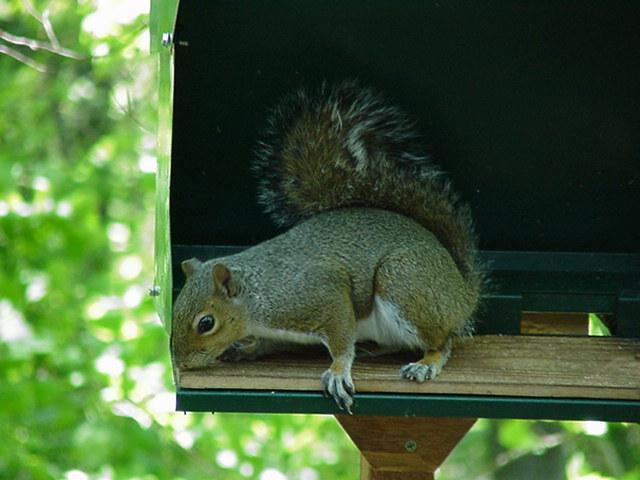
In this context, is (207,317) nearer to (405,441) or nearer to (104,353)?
(405,441)

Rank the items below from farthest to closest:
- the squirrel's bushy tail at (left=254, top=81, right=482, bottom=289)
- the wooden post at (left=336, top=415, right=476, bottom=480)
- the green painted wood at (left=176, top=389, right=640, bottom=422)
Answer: the squirrel's bushy tail at (left=254, top=81, right=482, bottom=289) → the wooden post at (left=336, top=415, right=476, bottom=480) → the green painted wood at (left=176, top=389, right=640, bottom=422)

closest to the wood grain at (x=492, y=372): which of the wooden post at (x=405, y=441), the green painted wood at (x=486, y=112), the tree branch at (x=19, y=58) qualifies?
the wooden post at (x=405, y=441)

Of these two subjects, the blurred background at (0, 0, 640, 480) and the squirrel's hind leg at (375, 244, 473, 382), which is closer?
the squirrel's hind leg at (375, 244, 473, 382)

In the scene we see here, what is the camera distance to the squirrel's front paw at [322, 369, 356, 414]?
226 cm

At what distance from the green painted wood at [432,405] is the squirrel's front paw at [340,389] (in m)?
0.02

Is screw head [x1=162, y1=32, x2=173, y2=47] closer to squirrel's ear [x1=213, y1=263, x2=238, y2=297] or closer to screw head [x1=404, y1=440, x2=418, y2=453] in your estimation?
squirrel's ear [x1=213, y1=263, x2=238, y2=297]

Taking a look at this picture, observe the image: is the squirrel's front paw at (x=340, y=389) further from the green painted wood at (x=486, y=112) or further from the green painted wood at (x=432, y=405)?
the green painted wood at (x=486, y=112)

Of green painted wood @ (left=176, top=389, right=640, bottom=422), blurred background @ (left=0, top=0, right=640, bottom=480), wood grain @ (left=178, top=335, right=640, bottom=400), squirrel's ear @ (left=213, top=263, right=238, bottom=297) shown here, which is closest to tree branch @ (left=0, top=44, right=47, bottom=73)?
blurred background @ (left=0, top=0, right=640, bottom=480)

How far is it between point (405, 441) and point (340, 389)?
29 centimetres

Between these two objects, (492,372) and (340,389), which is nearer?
(340,389)

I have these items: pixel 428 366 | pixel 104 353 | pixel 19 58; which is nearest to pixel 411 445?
pixel 428 366

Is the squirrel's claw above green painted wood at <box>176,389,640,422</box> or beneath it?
above

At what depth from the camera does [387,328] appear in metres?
2.61

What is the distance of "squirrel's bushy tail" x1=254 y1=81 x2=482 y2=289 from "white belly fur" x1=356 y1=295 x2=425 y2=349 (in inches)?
12.1
